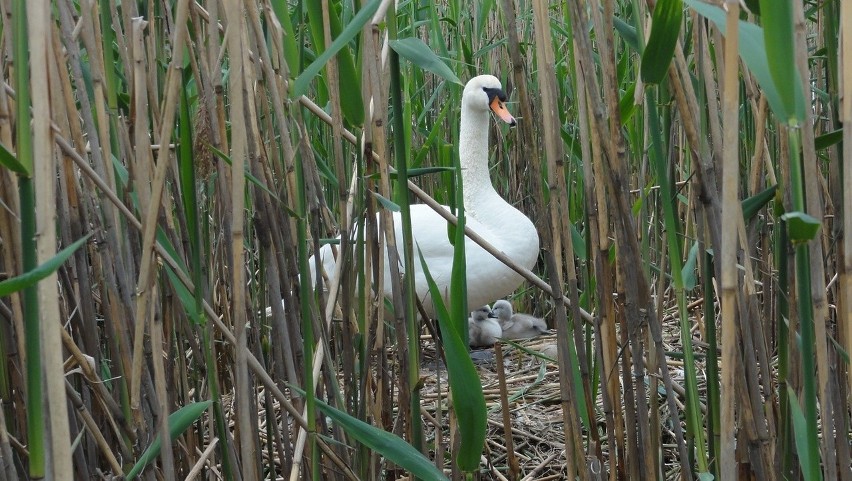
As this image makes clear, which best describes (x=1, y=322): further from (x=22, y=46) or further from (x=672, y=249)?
(x=672, y=249)

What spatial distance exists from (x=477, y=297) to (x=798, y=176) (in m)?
1.99

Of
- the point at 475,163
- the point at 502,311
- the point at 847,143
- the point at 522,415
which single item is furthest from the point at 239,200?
the point at 502,311

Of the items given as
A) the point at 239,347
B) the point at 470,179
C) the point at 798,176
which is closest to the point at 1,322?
the point at 239,347

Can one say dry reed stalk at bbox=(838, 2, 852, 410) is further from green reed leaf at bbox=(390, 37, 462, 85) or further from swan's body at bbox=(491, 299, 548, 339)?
swan's body at bbox=(491, 299, 548, 339)

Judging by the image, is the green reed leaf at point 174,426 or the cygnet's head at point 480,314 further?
the cygnet's head at point 480,314

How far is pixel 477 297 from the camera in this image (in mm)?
2705

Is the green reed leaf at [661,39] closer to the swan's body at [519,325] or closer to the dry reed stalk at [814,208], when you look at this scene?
the dry reed stalk at [814,208]

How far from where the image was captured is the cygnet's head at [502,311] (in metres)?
3.34

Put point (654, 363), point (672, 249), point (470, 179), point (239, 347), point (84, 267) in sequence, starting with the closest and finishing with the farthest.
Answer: point (239, 347), point (672, 249), point (84, 267), point (654, 363), point (470, 179)

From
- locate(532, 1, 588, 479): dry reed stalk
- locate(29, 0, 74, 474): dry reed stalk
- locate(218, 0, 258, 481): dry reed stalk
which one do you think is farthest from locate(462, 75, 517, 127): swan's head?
locate(29, 0, 74, 474): dry reed stalk

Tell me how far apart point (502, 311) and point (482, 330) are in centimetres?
16

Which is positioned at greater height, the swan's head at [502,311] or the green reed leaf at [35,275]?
the green reed leaf at [35,275]

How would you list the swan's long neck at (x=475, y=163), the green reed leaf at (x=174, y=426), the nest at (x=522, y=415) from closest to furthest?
the green reed leaf at (x=174, y=426), the nest at (x=522, y=415), the swan's long neck at (x=475, y=163)

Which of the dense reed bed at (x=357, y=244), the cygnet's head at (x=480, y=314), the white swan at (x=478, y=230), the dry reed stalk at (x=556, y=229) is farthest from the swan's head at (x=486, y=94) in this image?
the dry reed stalk at (x=556, y=229)
